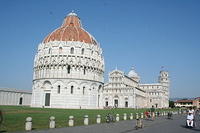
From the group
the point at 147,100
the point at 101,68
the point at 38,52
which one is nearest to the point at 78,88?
the point at 101,68

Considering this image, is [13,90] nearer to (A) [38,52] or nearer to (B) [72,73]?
(A) [38,52]

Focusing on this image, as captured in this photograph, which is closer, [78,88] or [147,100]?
[78,88]

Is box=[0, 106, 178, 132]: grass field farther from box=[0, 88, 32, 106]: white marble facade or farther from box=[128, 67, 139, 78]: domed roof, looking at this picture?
box=[128, 67, 139, 78]: domed roof

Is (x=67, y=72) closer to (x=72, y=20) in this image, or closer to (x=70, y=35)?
(x=70, y=35)

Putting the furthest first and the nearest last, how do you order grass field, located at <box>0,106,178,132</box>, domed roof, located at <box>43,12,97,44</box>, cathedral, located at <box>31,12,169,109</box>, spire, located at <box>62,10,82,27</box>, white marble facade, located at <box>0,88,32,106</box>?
white marble facade, located at <box>0,88,32,106</box> → spire, located at <box>62,10,82,27</box> → domed roof, located at <box>43,12,97,44</box> → cathedral, located at <box>31,12,169,109</box> → grass field, located at <box>0,106,178,132</box>

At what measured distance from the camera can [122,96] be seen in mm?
101438

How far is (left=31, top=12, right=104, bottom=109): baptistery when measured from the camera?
6412 cm

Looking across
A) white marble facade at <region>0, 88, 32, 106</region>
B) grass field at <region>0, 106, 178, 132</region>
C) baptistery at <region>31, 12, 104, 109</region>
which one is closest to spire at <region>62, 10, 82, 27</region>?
baptistery at <region>31, 12, 104, 109</region>

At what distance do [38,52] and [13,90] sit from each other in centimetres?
2490

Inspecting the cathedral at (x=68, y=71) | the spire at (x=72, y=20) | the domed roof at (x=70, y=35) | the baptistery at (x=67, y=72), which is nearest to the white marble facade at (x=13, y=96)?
the cathedral at (x=68, y=71)

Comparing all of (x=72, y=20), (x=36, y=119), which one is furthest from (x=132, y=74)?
(x=36, y=119)

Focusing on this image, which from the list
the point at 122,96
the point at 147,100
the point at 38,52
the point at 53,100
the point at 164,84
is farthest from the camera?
the point at 164,84

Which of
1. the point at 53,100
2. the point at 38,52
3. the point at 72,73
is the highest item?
the point at 38,52

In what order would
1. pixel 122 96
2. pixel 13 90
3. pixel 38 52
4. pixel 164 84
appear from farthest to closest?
pixel 164 84
pixel 122 96
pixel 13 90
pixel 38 52
